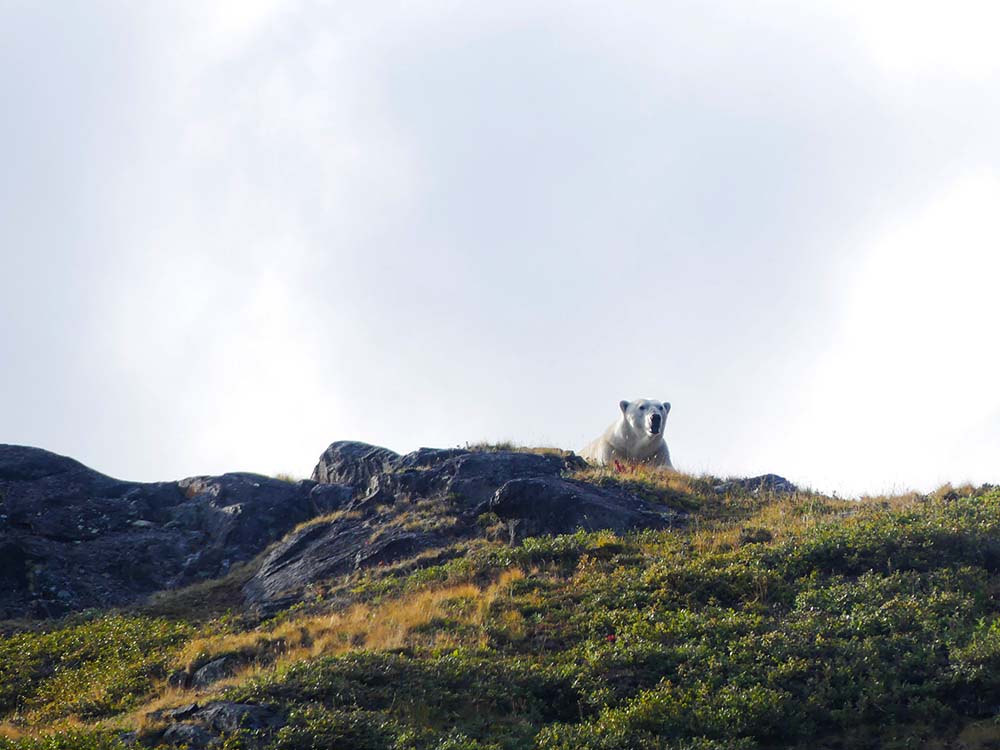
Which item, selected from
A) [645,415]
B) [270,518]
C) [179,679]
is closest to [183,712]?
[179,679]

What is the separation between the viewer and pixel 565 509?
68.1ft

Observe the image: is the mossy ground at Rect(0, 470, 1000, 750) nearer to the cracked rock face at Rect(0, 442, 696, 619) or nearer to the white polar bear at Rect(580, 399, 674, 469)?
the cracked rock face at Rect(0, 442, 696, 619)

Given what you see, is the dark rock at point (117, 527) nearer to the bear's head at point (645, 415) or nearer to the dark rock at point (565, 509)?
the dark rock at point (565, 509)

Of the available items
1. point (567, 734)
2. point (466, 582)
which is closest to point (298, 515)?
point (466, 582)

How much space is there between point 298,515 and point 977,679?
15.7m

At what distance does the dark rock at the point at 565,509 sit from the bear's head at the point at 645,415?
5143 mm

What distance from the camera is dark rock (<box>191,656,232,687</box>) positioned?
15.1 metres

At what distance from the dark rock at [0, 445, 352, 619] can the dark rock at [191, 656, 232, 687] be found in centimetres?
677

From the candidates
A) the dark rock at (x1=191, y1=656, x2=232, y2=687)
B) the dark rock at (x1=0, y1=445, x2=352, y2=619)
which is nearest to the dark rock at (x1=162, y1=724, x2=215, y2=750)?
the dark rock at (x1=191, y1=656, x2=232, y2=687)

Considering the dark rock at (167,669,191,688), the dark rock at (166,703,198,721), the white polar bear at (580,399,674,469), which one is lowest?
the dark rock at (166,703,198,721)

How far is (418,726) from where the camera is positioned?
40.6ft

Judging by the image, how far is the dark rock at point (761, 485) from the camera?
23.7 metres

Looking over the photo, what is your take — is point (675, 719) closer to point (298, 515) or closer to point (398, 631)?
point (398, 631)

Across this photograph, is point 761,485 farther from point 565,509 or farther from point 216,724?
point 216,724
